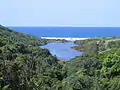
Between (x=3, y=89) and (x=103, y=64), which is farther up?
(x=3, y=89)

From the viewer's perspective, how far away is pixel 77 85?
1599 inches

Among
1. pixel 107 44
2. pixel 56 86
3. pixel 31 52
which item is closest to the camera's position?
pixel 56 86

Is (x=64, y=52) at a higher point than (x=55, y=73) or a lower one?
lower

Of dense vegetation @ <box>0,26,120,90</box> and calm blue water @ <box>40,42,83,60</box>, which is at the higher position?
dense vegetation @ <box>0,26,120,90</box>

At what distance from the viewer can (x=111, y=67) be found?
177 ft

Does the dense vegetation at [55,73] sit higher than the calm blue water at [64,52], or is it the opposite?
the dense vegetation at [55,73]

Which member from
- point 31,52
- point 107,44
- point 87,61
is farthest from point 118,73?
point 107,44

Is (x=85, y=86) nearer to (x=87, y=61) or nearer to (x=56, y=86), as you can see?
(x=56, y=86)

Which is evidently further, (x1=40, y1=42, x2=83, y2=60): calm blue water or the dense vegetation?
(x1=40, y1=42, x2=83, y2=60): calm blue water

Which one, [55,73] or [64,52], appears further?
[64,52]

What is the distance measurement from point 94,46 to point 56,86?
80.9 m

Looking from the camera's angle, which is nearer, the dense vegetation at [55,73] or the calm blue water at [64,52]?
the dense vegetation at [55,73]

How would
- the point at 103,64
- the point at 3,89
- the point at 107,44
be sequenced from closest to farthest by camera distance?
the point at 3,89 → the point at 103,64 → the point at 107,44

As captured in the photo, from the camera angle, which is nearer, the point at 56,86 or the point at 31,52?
the point at 56,86
